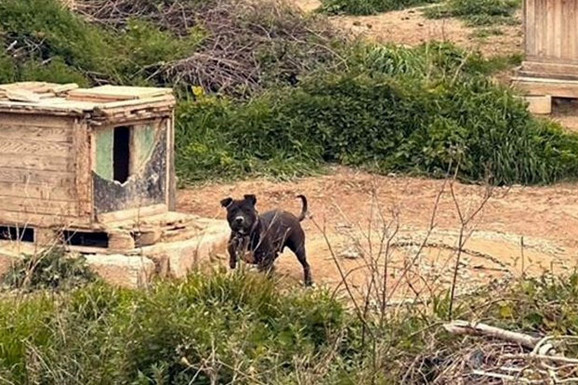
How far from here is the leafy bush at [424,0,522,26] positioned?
21.6 m

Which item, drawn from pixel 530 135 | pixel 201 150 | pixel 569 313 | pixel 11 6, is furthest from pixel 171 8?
pixel 569 313

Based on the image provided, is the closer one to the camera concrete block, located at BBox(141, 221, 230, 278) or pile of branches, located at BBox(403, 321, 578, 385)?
pile of branches, located at BBox(403, 321, 578, 385)

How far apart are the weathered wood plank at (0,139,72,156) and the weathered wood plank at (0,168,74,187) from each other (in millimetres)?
131

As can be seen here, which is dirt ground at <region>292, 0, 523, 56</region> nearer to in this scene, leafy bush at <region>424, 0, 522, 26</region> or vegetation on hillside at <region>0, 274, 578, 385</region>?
leafy bush at <region>424, 0, 522, 26</region>

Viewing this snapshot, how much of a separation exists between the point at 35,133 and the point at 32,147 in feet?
0.34

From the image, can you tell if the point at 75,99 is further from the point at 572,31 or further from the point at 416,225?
the point at 572,31

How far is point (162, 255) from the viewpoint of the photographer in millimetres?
10922

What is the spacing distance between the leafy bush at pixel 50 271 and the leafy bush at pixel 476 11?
1211 cm

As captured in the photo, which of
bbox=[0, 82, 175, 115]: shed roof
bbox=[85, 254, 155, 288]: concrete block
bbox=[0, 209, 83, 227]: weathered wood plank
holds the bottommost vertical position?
bbox=[85, 254, 155, 288]: concrete block

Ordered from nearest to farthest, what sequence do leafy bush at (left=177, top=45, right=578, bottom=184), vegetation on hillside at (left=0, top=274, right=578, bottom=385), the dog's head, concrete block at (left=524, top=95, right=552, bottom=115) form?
vegetation on hillside at (left=0, top=274, right=578, bottom=385) → the dog's head → leafy bush at (left=177, top=45, right=578, bottom=184) → concrete block at (left=524, top=95, right=552, bottom=115)

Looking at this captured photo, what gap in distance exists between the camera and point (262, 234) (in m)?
10.8

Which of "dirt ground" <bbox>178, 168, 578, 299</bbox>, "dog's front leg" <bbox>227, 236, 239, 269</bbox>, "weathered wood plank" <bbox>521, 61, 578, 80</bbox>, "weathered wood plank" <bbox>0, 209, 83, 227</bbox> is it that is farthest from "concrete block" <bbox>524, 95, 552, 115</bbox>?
"weathered wood plank" <bbox>0, 209, 83, 227</bbox>

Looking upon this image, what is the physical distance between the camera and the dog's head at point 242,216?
10.7 metres

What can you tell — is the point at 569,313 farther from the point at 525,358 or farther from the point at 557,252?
the point at 557,252
